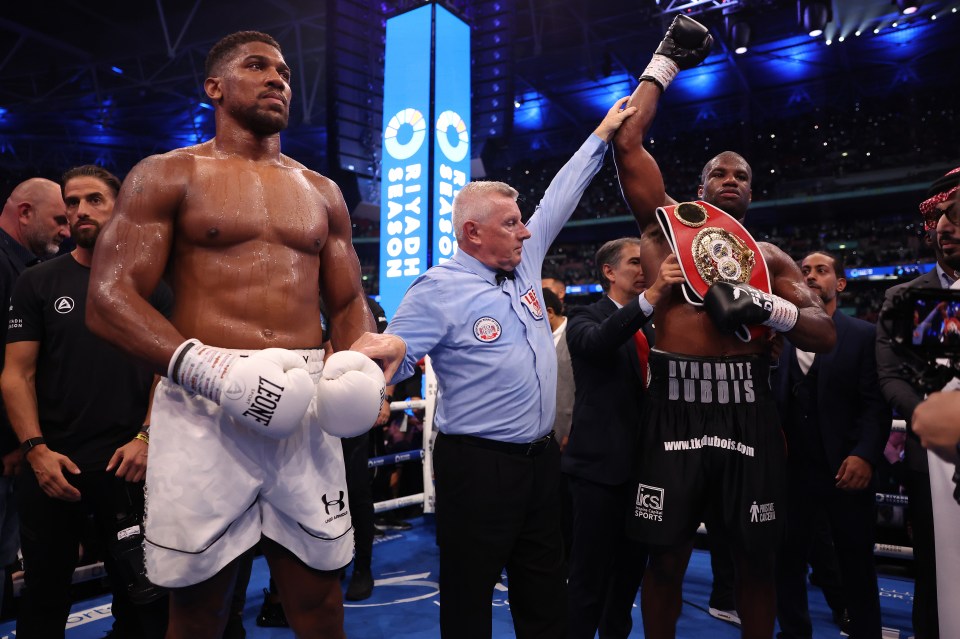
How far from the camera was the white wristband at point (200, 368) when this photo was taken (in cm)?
139

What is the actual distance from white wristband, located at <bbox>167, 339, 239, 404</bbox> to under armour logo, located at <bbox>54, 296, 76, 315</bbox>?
42.8 inches

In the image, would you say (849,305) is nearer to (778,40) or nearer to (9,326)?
(778,40)

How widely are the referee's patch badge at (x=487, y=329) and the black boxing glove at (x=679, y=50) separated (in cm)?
101

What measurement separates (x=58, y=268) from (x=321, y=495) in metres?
1.41

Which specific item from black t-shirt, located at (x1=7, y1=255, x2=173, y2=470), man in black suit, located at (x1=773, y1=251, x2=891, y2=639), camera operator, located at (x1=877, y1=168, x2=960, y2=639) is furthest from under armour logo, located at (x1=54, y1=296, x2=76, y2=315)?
man in black suit, located at (x1=773, y1=251, x2=891, y2=639)

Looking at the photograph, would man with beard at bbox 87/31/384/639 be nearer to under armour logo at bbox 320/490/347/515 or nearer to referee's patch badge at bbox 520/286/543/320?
under armour logo at bbox 320/490/347/515

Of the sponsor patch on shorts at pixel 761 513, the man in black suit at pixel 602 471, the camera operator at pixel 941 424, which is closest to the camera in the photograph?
the camera operator at pixel 941 424

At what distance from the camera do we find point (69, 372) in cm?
226

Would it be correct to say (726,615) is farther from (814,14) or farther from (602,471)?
(814,14)

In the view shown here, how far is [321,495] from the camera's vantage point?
5.34ft

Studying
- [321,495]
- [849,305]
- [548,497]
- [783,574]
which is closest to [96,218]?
[321,495]

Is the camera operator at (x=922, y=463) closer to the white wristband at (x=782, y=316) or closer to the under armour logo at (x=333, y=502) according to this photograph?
the white wristband at (x=782, y=316)

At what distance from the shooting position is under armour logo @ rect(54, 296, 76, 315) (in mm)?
2254

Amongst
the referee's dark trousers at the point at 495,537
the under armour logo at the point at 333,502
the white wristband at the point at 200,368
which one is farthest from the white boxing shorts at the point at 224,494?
the referee's dark trousers at the point at 495,537
